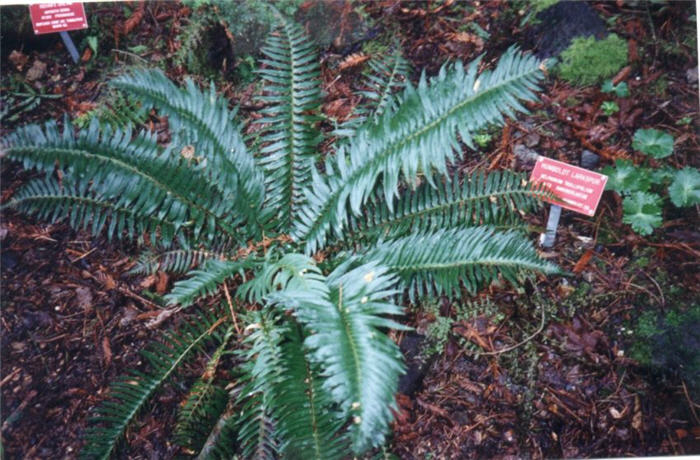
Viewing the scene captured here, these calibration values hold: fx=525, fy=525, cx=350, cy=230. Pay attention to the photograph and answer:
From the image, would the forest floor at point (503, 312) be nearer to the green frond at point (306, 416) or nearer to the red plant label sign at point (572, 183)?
the red plant label sign at point (572, 183)

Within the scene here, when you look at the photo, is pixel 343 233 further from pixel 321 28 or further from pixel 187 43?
pixel 187 43

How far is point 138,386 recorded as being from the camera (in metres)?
2.38

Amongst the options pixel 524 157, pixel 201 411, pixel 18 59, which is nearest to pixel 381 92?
pixel 524 157

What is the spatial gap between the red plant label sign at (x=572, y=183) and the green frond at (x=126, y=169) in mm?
1536

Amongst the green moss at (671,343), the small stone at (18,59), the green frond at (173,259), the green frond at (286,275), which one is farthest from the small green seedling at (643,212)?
the small stone at (18,59)

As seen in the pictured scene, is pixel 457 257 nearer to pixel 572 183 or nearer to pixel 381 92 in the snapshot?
pixel 572 183

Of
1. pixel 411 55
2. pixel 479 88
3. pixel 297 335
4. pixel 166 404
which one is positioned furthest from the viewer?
pixel 411 55

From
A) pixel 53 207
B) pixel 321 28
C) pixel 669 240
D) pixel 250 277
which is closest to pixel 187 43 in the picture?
pixel 321 28

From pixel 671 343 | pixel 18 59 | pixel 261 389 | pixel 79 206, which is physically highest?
pixel 18 59

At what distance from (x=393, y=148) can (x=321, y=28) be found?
139cm

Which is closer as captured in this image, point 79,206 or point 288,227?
point 79,206

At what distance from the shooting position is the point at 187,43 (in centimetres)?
330

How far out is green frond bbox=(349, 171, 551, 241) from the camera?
2.53 meters

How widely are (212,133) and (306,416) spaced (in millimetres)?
1403
